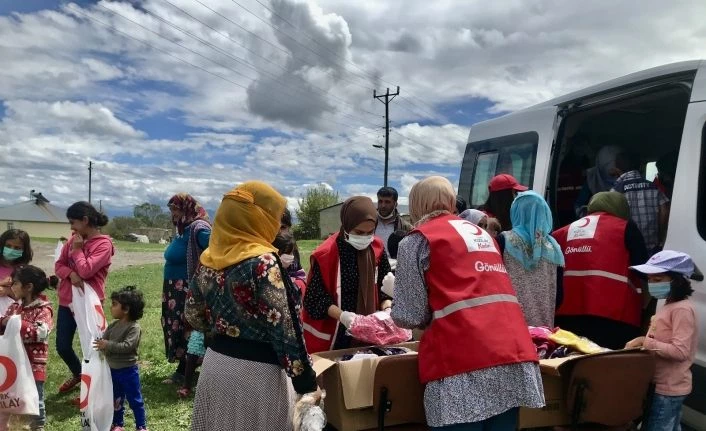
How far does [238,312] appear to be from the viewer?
2373 mm

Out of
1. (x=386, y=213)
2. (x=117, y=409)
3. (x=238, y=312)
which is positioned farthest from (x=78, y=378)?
(x=238, y=312)

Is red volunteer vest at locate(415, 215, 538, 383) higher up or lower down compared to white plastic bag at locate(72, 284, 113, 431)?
higher up

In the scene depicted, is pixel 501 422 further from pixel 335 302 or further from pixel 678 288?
pixel 678 288

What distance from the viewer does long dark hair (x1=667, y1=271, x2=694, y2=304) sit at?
3.07m

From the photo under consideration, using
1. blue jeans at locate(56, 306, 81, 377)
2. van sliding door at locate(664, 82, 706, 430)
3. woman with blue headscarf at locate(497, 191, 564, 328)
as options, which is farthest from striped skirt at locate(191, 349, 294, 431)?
blue jeans at locate(56, 306, 81, 377)

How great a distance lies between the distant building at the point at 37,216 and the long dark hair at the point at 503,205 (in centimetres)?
8477

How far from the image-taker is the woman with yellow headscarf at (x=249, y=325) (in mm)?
2330

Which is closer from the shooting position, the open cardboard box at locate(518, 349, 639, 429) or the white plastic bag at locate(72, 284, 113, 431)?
the open cardboard box at locate(518, 349, 639, 429)

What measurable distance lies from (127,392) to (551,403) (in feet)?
9.80

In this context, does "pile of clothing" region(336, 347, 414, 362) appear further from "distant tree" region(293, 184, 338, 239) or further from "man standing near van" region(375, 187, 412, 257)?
"distant tree" region(293, 184, 338, 239)

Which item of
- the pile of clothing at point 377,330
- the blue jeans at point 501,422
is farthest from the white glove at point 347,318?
the blue jeans at point 501,422

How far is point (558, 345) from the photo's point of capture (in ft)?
9.58

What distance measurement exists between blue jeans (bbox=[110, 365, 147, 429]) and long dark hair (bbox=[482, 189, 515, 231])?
9.26 feet

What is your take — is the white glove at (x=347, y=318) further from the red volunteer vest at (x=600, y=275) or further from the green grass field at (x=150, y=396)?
the green grass field at (x=150, y=396)
